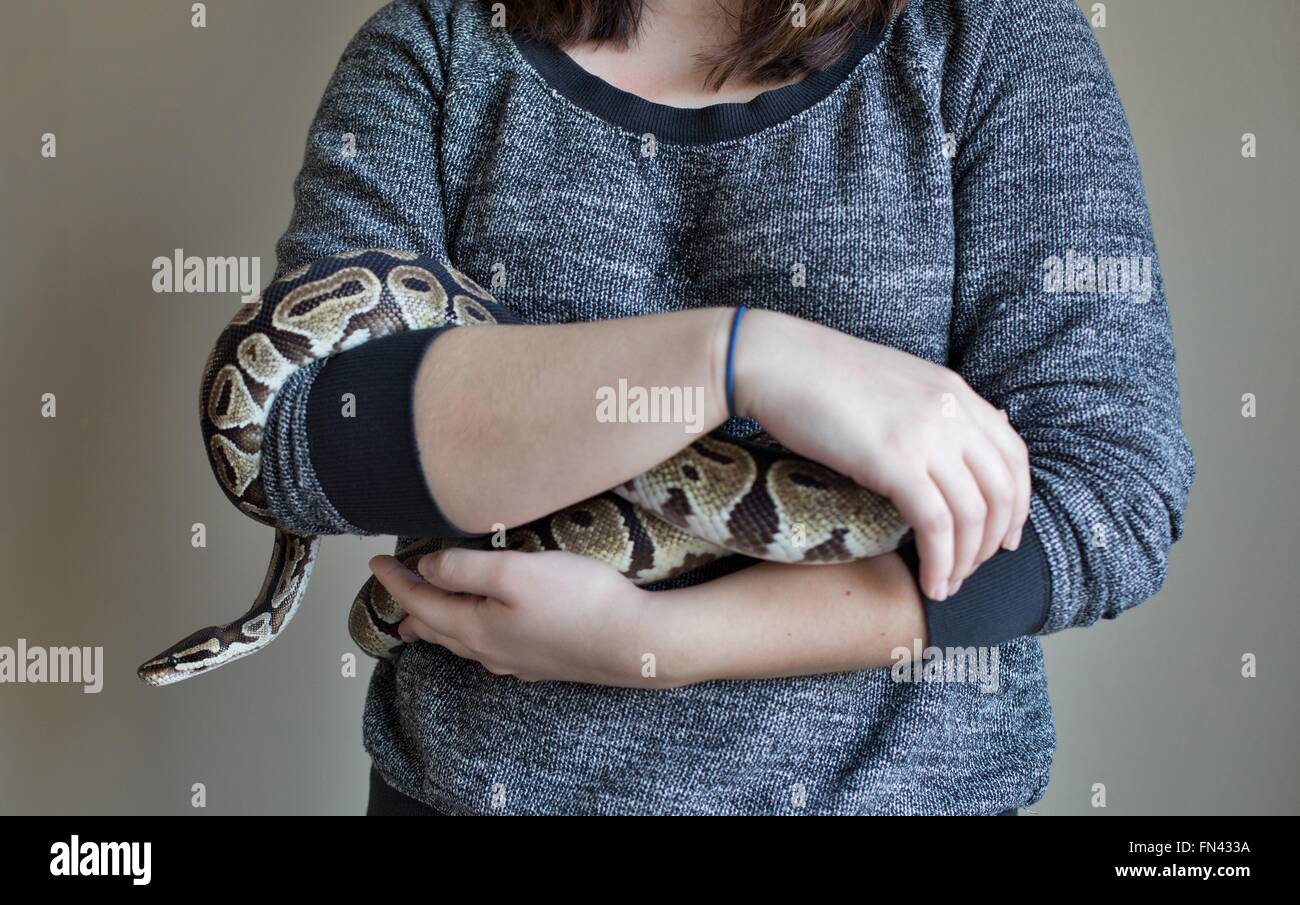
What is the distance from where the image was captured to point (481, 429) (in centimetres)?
123

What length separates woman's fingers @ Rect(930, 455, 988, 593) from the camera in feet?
3.70

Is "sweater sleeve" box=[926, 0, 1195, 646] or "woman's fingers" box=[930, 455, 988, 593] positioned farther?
"sweater sleeve" box=[926, 0, 1195, 646]

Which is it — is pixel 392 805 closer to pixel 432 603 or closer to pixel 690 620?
pixel 432 603

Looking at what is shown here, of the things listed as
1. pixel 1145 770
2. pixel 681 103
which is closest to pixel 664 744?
pixel 681 103

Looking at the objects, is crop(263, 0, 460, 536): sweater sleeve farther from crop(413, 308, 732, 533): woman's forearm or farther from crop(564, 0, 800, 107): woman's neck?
crop(564, 0, 800, 107): woman's neck

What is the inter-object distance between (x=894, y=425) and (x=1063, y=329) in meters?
0.38

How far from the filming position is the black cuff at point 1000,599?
4.05 ft

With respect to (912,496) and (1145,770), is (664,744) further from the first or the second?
(1145,770)

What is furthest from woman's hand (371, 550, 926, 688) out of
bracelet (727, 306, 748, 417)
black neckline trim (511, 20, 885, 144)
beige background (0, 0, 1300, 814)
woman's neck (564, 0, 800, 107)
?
beige background (0, 0, 1300, 814)

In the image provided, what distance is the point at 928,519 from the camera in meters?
1.14

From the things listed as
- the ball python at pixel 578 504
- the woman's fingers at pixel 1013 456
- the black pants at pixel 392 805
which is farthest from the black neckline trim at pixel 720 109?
the black pants at pixel 392 805

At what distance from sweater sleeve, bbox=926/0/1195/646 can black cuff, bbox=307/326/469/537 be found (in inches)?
25.6

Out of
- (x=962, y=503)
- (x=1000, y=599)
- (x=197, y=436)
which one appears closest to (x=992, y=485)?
(x=962, y=503)

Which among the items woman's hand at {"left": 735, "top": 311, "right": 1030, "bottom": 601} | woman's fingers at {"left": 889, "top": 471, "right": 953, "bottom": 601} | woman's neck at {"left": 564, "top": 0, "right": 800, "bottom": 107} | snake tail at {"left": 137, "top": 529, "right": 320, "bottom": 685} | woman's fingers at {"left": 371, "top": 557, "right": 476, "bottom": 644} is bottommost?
snake tail at {"left": 137, "top": 529, "right": 320, "bottom": 685}
